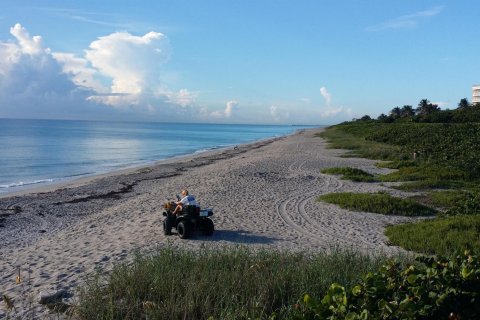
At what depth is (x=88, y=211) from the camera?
1748 cm

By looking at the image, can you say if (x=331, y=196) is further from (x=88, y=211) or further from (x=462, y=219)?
(x=88, y=211)

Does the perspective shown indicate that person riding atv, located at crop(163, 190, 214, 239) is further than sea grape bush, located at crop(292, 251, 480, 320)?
Yes

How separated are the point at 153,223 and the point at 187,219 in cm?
251

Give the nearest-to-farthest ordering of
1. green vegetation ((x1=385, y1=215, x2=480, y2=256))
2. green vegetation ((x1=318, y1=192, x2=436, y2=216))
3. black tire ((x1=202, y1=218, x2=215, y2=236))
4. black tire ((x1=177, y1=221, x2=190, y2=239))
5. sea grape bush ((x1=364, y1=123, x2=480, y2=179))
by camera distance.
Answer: green vegetation ((x1=385, y1=215, x2=480, y2=256)), black tire ((x1=177, y1=221, x2=190, y2=239)), black tire ((x1=202, y1=218, x2=215, y2=236)), green vegetation ((x1=318, y1=192, x2=436, y2=216)), sea grape bush ((x1=364, y1=123, x2=480, y2=179))

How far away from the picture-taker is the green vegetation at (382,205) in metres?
14.5

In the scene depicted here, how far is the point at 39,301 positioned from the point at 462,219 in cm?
1018

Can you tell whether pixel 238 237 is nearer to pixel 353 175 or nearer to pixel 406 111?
pixel 353 175

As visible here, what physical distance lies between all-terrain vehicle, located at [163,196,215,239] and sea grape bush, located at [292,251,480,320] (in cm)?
677

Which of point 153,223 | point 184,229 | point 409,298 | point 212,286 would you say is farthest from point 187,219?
point 409,298

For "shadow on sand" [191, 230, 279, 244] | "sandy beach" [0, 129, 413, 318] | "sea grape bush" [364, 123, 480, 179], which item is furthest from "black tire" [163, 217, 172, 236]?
"sea grape bush" [364, 123, 480, 179]

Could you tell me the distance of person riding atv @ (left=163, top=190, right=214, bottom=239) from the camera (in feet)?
35.4

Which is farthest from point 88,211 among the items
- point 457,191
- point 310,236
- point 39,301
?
point 457,191

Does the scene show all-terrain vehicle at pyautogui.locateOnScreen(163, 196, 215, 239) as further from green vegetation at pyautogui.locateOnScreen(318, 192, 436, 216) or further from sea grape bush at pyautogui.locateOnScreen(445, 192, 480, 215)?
sea grape bush at pyautogui.locateOnScreen(445, 192, 480, 215)

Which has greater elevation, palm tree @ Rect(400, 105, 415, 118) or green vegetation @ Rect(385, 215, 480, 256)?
palm tree @ Rect(400, 105, 415, 118)
